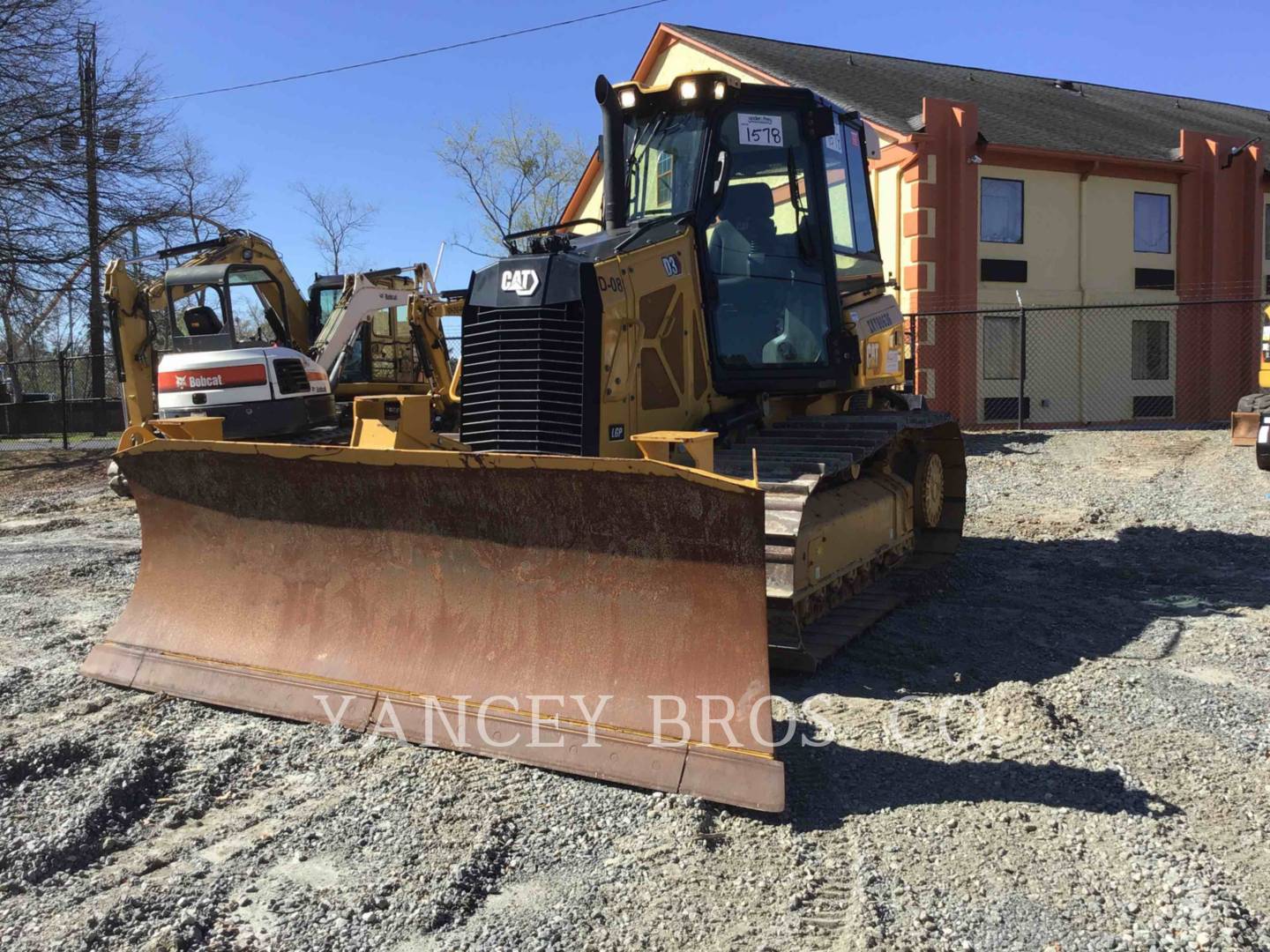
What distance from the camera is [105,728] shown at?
163 inches

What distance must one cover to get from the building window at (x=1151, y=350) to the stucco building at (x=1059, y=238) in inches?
1.4

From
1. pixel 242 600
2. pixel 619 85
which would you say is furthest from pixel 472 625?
pixel 619 85

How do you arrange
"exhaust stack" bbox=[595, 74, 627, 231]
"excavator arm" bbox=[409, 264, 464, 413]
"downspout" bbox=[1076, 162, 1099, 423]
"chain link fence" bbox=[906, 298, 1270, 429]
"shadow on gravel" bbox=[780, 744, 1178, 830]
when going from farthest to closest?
1. "downspout" bbox=[1076, 162, 1099, 423]
2. "chain link fence" bbox=[906, 298, 1270, 429]
3. "excavator arm" bbox=[409, 264, 464, 413]
4. "exhaust stack" bbox=[595, 74, 627, 231]
5. "shadow on gravel" bbox=[780, 744, 1178, 830]

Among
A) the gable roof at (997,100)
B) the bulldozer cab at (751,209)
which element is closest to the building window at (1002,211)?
the gable roof at (997,100)

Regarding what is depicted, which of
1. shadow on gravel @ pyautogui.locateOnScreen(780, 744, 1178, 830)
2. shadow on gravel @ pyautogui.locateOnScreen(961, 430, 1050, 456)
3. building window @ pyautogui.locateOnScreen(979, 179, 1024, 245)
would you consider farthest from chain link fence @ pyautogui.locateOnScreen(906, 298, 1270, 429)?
shadow on gravel @ pyautogui.locateOnScreen(780, 744, 1178, 830)

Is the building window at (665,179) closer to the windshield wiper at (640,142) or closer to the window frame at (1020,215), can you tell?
the windshield wiper at (640,142)

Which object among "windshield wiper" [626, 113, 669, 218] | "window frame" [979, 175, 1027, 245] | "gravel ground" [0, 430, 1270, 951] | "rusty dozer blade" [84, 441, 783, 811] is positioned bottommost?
"gravel ground" [0, 430, 1270, 951]

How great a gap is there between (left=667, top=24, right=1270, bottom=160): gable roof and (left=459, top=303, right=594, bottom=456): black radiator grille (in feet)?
45.1

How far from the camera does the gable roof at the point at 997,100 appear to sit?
18375mm

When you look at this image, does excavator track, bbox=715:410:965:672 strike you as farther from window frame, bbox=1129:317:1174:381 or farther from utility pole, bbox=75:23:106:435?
utility pole, bbox=75:23:106:435

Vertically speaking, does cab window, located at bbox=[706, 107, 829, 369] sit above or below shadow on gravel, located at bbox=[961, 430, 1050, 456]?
above

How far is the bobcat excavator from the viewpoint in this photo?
3.71 metres

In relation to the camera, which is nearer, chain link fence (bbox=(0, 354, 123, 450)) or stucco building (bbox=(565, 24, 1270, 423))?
stucco building (bbox=(565, 24, 1270, 423))

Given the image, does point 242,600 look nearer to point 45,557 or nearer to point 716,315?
point 716,315
